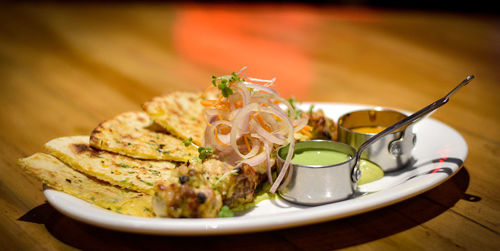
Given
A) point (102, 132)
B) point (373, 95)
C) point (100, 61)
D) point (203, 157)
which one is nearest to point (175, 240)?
point (203, 157)

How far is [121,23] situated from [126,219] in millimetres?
7519

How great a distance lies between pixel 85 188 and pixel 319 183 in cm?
147

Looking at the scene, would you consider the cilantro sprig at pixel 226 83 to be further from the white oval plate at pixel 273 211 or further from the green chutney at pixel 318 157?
the white oval plate at pixel 273 211

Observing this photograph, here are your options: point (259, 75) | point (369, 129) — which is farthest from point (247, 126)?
point (259, 75)

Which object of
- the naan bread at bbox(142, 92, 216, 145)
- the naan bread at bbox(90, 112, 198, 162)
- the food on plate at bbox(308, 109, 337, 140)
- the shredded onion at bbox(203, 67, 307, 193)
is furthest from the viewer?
the food on plate at bbox(308, 109, 337, 140)

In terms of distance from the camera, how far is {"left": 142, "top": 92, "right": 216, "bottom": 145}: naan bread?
3781 mm

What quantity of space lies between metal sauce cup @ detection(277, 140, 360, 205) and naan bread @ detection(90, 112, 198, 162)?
83 cm

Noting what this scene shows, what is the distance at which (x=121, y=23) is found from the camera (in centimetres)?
929

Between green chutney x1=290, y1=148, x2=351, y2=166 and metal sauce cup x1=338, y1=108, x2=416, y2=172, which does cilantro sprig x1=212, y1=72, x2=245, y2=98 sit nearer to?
green chutney x1=290, y1=148, x2=351, y2=166

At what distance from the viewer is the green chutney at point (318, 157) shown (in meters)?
3.19

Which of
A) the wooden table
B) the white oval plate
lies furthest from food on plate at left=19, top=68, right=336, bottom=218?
the wooden table

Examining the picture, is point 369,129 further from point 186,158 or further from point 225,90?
point 186,158

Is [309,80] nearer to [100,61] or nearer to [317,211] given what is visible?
[100,61]

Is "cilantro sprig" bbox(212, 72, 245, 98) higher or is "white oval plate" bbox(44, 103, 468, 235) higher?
"cilantro sprig" bbox(212, 72, 245, 98)
